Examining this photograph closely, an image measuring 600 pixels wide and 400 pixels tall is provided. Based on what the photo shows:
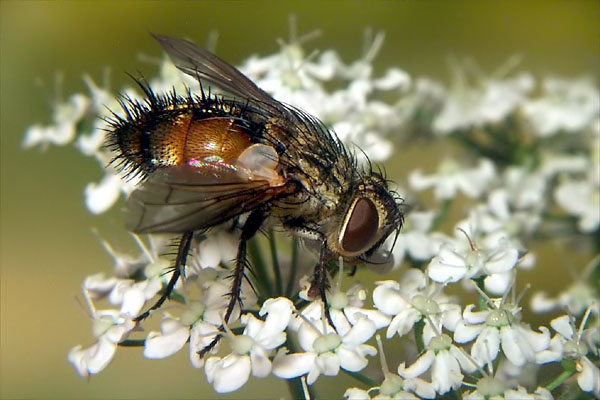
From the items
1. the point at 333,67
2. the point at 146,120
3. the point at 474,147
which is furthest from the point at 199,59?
the point at 474,147

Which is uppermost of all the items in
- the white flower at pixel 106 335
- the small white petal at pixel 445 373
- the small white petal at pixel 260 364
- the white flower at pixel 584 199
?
the white flower at pixel 584 199

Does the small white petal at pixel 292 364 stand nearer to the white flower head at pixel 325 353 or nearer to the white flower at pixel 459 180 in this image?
the white flower head at pixel 325 353

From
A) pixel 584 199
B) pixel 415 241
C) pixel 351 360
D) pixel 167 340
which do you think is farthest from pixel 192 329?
pixel 584 199

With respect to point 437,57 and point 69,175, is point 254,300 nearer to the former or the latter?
point 69,175

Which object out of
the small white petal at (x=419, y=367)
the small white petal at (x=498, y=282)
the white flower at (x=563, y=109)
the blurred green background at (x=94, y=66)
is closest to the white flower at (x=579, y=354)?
the small white petal at (x=498, y=282)

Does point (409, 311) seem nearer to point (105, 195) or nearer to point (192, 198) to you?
point (192, 198)

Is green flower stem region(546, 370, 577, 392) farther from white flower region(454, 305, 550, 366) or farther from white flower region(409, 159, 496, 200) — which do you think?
white flower region(409, 159, 496, 200)

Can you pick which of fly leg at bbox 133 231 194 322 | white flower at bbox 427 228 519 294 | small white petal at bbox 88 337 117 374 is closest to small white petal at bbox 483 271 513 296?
white flower at bbox 427 228 519 294
